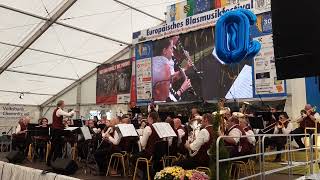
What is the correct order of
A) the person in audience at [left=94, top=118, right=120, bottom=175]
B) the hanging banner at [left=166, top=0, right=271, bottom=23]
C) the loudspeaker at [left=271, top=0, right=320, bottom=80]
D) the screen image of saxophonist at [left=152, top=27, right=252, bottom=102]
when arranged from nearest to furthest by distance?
1. the loudspeaker at [left=271, top=0, right=320, bottom=80]
2. the person in audience at [left=94, top=118, right=120, bottom=175]
3. the screen image of saxophonist at [left=152, top=27, right=252, bottom=102]
4. the hanging banner at [left=166, top=0, right=271, bottom=23]

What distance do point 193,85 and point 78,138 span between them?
5.25 m

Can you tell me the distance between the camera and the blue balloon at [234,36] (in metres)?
7.73

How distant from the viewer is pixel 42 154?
10.5m

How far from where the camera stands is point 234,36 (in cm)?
793

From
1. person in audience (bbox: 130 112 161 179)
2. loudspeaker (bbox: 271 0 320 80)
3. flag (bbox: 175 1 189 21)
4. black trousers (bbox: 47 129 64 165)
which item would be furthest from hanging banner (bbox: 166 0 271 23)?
loudspeaker (bbox: 271 0 320 80)

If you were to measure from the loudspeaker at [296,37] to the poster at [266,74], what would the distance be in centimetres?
803

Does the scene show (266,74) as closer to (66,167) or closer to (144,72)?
(144,72)

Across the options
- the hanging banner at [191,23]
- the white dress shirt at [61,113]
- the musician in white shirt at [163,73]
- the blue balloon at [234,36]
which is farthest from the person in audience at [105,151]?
the hanging banner at [191,23]

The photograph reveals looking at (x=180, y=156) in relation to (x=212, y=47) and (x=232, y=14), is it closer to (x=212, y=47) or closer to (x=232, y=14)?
(x=232, y=14)

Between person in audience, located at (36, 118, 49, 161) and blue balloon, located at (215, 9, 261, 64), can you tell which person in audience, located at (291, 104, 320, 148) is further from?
person in audience, located at (36, 118, 49, 161)

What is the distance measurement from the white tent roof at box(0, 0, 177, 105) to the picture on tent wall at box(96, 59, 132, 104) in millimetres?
1430

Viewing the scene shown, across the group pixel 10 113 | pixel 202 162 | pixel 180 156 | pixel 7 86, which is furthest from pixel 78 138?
pixel 7 86

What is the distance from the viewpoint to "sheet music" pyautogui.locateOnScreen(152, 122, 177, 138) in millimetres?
6111

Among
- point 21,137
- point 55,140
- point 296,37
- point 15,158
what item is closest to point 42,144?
point 15,158
